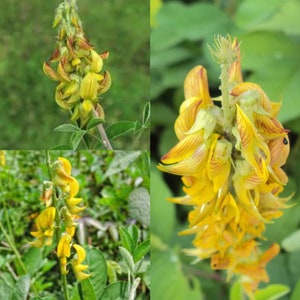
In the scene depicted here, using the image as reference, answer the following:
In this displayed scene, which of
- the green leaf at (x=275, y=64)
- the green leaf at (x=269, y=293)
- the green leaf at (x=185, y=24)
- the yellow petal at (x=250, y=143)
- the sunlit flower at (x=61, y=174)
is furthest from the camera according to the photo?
the green leaf at (x=185, y=24)

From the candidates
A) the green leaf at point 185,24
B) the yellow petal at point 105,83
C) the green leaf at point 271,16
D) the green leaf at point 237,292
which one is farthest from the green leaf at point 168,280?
the green leaf at point 185,24

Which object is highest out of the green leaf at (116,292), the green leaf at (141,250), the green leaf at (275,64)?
the green leaf at (275,64)

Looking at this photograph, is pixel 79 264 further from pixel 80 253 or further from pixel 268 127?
pixel 268 127

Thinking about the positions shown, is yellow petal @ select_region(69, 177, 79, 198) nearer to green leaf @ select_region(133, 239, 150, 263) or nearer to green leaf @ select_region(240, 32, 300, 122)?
green leaf @ select_region(133, 239, 150, 263)

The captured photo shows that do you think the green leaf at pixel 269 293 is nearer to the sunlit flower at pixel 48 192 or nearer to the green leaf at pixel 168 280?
the green leaf at pixel 168 280

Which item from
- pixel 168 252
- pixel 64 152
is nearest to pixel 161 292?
pixel 168 252

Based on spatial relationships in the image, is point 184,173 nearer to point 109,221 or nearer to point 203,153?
point 203,153

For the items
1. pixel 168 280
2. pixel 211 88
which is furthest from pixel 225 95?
pixel 211 88
